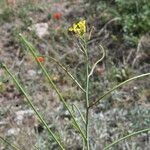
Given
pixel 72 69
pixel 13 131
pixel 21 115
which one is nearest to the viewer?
pixel 13 131

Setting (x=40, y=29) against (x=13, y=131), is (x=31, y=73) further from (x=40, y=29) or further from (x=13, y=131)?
(x=13, y=131)

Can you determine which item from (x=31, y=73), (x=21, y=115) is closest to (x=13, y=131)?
(x=21, y=115)

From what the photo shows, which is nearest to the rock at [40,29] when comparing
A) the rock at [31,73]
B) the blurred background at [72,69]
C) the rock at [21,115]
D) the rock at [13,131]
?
the blurred background at [72,69]

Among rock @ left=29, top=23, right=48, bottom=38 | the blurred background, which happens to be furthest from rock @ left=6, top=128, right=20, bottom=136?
rock @ left=29, top=23, right=48, bottom=38

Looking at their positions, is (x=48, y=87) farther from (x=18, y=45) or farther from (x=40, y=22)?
(x=40, y=22)

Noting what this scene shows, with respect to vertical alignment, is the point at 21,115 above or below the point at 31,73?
above

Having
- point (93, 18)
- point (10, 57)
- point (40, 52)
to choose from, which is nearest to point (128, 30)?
point (93, 18)

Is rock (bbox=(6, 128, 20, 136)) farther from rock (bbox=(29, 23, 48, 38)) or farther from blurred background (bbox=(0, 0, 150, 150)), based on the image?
rock (bbox=(29, 23, 48, 38))

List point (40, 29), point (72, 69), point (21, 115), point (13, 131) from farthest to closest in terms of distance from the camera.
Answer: point (40, 29)
point (72, 69)
point (21, 115)
point (13, 131)

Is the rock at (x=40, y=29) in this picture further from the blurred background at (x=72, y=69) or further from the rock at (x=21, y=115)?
the rock at (x=21, y=115)
